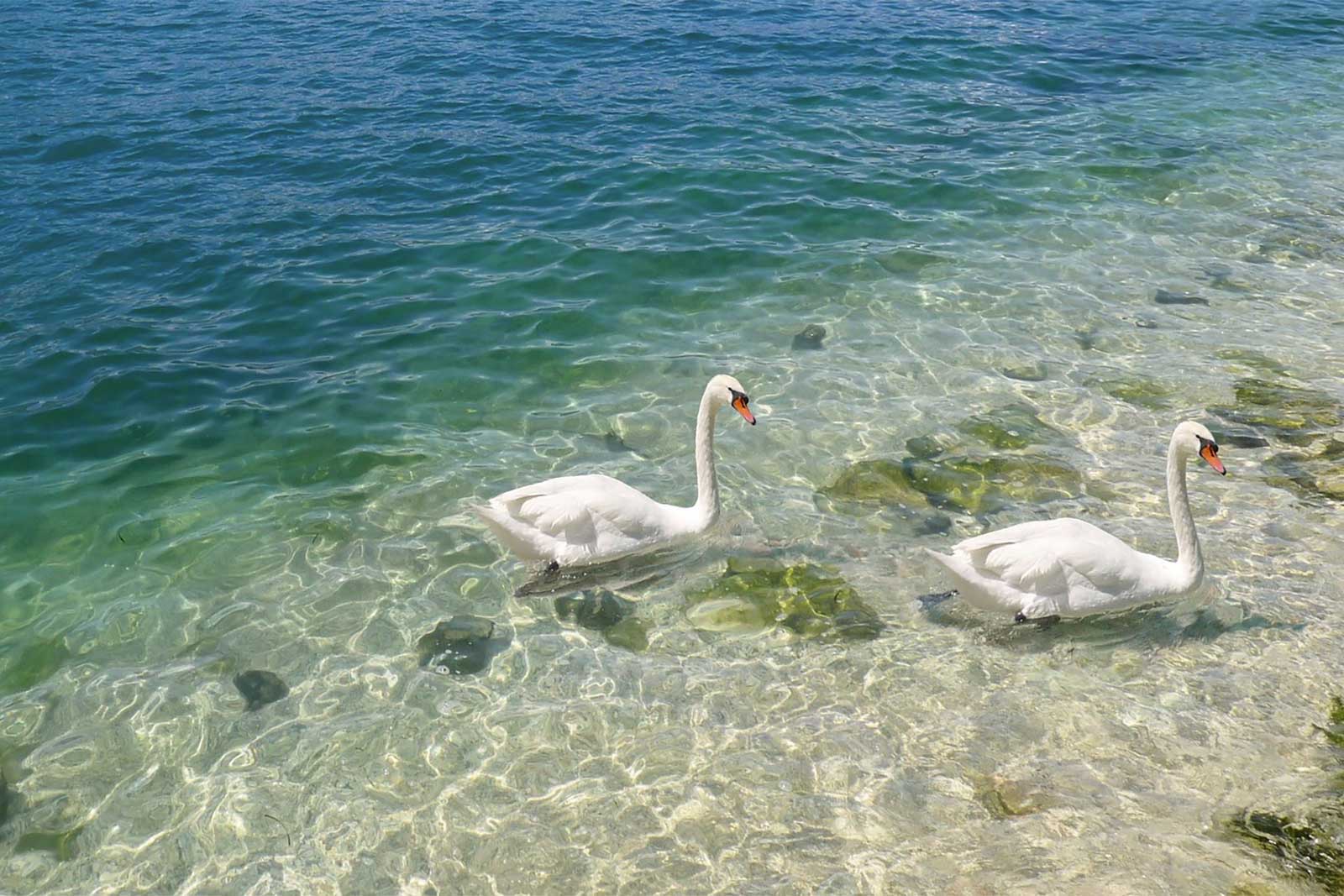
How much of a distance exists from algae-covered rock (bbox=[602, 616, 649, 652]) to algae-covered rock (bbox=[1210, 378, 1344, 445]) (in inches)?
250

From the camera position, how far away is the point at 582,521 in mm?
8094

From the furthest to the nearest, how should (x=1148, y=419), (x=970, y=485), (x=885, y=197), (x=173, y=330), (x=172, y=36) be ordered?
1. (x=172, y=36)
2. (x=885, y=197)
3. (x=173, y=330)
4. (x=1148, y=419)
5. (x=970, y=485)

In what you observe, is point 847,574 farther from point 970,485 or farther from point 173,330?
point 173,330

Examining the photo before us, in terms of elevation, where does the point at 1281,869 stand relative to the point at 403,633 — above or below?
above

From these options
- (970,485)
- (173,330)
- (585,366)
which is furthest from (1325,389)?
(173,330)

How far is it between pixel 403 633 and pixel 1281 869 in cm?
571

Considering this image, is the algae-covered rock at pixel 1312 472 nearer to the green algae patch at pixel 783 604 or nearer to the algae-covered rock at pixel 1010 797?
the green algae patch at pixel 783 604

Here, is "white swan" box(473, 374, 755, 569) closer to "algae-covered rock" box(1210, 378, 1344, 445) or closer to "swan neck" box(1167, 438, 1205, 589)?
"swan neck" box(1167, 438, 1205, 589)

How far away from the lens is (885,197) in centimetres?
1639

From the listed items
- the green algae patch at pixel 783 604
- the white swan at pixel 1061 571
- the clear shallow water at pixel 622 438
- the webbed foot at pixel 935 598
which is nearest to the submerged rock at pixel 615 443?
the clear shallow water at pixel 622 438

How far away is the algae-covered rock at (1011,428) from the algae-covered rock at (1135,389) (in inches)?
39.9

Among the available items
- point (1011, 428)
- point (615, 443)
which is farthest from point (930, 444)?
point (615, 443)

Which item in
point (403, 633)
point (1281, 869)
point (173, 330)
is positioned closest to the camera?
point (1281, 869)

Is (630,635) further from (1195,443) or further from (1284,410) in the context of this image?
(1284,410)
